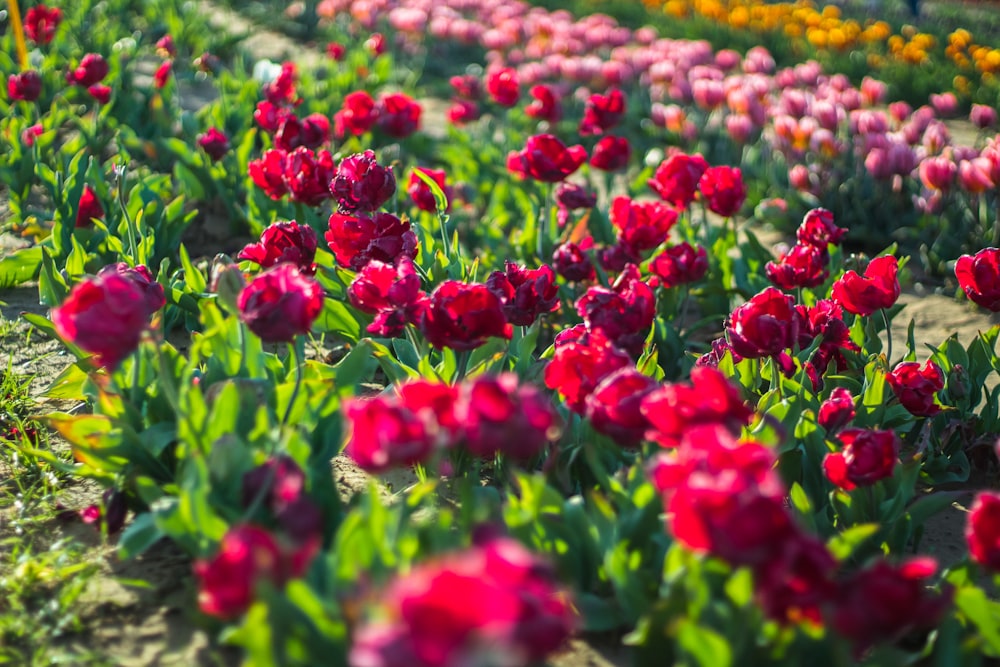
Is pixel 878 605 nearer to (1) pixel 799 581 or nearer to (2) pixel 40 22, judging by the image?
(1) pixel 799 581

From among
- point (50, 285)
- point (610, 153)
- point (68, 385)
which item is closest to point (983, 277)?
point (610, 153)

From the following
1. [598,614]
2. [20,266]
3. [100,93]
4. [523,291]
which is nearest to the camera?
[598,614]

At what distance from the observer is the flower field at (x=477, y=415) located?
1.48 m

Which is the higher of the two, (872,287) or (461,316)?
(461,316)

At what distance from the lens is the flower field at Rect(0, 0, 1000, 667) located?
1477 millimetres

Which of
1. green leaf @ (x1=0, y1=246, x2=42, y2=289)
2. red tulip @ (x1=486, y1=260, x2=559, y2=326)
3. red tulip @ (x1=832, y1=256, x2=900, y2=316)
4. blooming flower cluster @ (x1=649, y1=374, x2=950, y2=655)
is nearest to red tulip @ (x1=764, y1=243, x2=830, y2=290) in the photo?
red tulip @ (x1=832, y1=256, x2=900, y2=316)

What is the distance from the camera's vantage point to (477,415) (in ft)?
4.91

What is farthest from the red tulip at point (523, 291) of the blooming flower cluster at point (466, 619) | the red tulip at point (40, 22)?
the red tulip at point (40, 22)

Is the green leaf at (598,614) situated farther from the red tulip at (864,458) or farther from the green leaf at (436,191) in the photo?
the green leaf at (436,191)

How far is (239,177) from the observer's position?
15.0 feet

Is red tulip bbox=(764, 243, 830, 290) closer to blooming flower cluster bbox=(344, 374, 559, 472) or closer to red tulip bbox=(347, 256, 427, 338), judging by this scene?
red tulip bbox=(347, 256, 427, 338)

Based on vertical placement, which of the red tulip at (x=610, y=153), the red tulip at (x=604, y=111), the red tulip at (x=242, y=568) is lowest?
the red tulip at (x=610, y=153)

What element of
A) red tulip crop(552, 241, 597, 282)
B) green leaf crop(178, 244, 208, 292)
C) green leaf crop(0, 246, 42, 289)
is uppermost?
red tulip crop(552, 241, 597, 282)

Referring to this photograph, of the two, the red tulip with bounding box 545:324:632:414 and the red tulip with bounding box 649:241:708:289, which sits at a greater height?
the red tulip with bounding box 545:324:632:414
